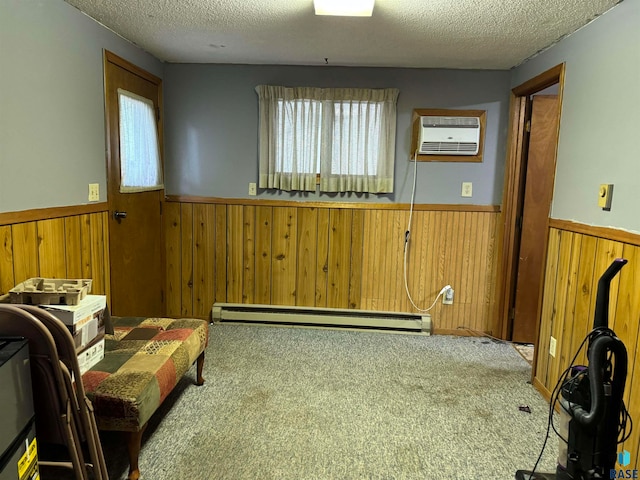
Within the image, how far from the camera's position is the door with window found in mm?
2877

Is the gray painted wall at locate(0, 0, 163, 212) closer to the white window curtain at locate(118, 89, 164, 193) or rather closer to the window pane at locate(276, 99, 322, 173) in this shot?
the white window curtain at locate(118, 89, 164, 193)

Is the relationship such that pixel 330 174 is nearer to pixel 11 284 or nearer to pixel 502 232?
pixel 502 232

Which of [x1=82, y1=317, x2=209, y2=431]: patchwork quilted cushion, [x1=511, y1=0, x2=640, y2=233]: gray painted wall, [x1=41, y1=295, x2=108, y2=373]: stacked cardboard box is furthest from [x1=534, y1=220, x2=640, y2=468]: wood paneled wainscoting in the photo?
[x1=41, y1=295, x2=108, y2=373]: stacked cardboard box

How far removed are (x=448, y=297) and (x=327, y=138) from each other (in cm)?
173

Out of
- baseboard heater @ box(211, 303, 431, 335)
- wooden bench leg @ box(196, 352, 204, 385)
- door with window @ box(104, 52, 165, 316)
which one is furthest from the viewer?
→ baseboard heater @ box(211, 303, 431, 335)

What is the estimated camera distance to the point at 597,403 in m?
1.37

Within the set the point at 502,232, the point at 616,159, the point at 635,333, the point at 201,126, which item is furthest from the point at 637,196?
the point at 201,126

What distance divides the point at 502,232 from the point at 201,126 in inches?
107

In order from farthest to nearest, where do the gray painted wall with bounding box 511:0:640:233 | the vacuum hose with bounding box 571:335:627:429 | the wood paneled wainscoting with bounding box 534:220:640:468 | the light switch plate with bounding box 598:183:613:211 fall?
the light switch plate with bounding box 598:183:613:211
the gray painted wall with bounding box 511:0:640:233
the wood paneled wainscoting with bounding box 534:220:640:468
the vacuum hose with bounding box 571:335:627:429

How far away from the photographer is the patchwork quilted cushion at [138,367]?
1720mm

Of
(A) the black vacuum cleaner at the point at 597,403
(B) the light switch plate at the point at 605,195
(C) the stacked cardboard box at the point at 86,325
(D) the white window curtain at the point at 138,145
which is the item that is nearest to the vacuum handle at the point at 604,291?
(A) the black vacuum cleaner at the point at 597,403

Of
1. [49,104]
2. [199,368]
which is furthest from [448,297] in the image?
[49,104]

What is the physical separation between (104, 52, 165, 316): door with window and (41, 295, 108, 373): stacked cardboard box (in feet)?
3.41

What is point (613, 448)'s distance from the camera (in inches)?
56.8
